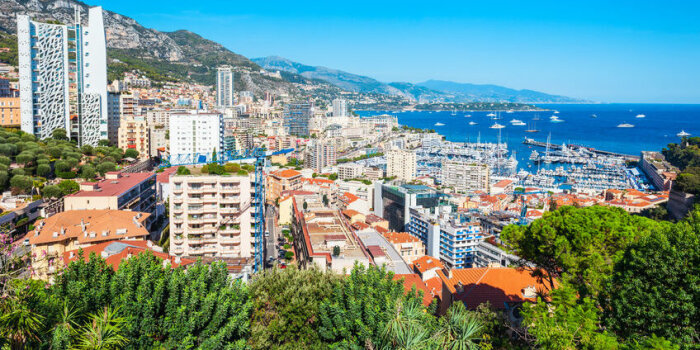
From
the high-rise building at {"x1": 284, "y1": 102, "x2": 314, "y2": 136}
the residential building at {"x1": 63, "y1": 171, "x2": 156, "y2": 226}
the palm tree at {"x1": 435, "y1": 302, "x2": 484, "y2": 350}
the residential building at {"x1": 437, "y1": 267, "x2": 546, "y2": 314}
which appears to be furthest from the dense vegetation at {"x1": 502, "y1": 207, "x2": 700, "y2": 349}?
the high-rise building at {"x1": 284, "y1": 102, "x2": 314, "y2": 136}

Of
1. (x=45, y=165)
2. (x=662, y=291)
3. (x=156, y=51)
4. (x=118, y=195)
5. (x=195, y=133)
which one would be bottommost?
(x=118, y=195)

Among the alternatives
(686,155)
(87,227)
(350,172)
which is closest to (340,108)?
(350,172)

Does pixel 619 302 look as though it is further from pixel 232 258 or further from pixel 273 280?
pixel 232 258

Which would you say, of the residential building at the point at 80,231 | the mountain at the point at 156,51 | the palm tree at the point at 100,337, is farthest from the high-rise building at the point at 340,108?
the palm tree at the point at 100,337

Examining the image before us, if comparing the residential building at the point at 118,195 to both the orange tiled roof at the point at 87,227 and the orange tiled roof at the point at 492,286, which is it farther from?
the orange tiled roof at the point at 492,286

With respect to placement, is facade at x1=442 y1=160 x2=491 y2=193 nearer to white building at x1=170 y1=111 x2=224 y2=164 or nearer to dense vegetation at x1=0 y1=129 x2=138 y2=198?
white building at x1=170 y1=111 x2=224 y2=164

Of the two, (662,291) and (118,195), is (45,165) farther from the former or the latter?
(662,291)
